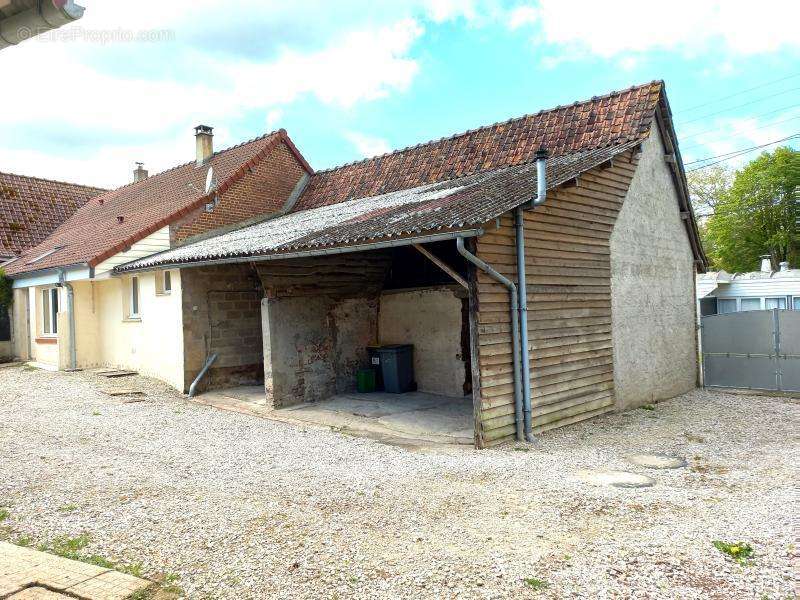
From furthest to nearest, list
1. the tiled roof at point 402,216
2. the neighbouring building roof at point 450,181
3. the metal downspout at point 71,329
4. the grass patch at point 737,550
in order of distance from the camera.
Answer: the metal downspout at point 71,329 → the neighbouring building roof at point 450,181 → the tiled roof at point 402,216 → the grass patch at point 737,550

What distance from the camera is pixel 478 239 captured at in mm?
7812

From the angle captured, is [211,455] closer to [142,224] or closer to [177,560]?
[177,560]

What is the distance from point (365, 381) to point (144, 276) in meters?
5.75

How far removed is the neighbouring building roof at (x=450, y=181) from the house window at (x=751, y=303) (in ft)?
24.5

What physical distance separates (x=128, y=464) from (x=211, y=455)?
3.18ft

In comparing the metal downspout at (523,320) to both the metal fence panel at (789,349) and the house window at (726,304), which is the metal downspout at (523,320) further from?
the house window at (726,304)

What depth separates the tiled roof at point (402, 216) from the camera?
309 inches

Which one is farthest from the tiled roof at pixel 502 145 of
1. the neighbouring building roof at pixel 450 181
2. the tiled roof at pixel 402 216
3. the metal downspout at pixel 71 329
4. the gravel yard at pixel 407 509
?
the metal downspout at pixel 71 329

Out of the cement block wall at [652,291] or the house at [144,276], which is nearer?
the cement block wall at [652,291]

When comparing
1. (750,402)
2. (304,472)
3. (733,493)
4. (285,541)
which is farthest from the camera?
(750,402)

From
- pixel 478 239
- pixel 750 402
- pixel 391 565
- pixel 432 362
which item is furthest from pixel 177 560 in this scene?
pixel 750 402

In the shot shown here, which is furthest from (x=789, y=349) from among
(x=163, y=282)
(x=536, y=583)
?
(x=163, y=282)

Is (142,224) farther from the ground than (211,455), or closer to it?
farther from the ground

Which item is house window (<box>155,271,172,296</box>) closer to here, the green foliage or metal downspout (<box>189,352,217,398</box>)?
metal downspout (<box>189,352,217,398</box>)
